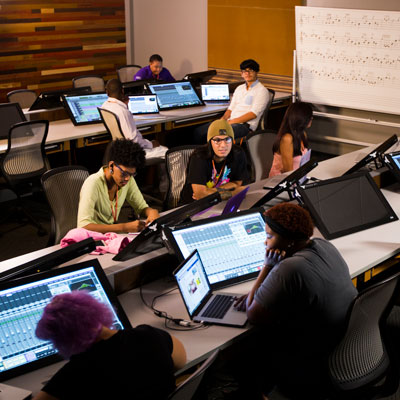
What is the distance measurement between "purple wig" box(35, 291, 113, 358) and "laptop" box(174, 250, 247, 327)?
64cm

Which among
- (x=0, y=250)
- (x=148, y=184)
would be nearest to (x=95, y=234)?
(x=0, y=250)

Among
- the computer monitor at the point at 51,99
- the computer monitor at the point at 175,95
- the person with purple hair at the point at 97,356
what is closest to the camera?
the person with purple hair at the point at 97,356

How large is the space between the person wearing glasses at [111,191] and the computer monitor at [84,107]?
2.91m

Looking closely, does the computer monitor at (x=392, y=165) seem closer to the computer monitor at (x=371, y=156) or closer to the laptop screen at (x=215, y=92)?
the computer monitor at (x=371, y=156)

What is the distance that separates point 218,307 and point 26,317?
34.7 inches

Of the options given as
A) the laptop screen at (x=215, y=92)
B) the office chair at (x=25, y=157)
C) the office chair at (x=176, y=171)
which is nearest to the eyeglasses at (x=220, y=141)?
the office chair at (x=176, y=171)

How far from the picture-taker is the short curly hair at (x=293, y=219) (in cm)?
260

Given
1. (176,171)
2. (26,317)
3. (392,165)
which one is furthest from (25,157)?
(26,317)

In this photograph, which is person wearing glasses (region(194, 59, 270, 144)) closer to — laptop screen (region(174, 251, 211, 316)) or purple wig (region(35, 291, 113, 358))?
laptop screen (region(174, 251, 211, 316))

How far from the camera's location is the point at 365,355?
2637mm

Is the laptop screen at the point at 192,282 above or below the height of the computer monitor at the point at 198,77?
below

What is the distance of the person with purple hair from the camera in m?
1.85

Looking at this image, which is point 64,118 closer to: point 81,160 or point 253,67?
point 81,160

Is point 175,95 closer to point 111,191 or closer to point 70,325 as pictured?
point 111,191
